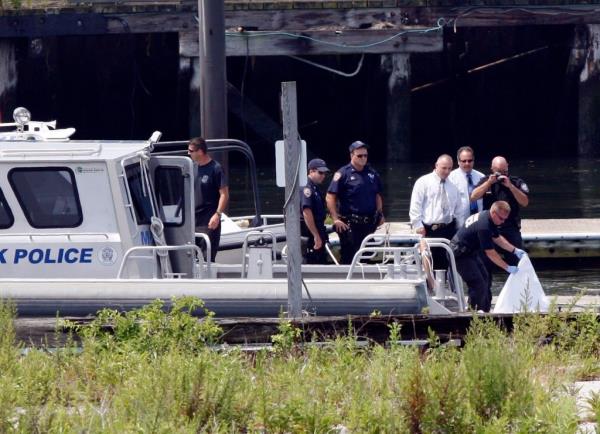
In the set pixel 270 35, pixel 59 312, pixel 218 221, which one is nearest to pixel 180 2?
pixel 270 35

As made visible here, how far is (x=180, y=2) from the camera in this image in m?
23.0

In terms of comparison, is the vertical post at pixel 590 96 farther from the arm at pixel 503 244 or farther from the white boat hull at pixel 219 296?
the white boat hull at pixel 219 296

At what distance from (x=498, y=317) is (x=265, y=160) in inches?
762

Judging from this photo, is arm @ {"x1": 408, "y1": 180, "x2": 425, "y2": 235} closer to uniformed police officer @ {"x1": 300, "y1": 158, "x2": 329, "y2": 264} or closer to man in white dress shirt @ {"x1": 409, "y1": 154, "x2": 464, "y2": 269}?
man in white dress shirt @ {"x1": 409, "y1": 154, "x2": 464, "y2": 269}

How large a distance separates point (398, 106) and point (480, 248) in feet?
46.0

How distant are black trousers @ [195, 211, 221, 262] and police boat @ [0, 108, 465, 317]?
1.59ft

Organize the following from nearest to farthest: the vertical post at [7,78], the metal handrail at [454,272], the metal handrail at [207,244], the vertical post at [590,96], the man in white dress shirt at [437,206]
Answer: the metal handrail at [454,272] < the metal handrail at [207,244] < the man in white dress shirt at [437,206] < the vertical post at [7,78] < the vertical post at [590,96]

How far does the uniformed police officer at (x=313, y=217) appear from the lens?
428 inches

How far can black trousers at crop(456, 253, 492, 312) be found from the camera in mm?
10195

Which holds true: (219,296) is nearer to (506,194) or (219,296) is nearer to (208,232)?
(208,232)

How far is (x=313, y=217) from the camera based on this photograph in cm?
1091

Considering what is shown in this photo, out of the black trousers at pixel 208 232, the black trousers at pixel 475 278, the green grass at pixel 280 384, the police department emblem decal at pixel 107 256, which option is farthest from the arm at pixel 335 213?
the green grass at pixel 280 384

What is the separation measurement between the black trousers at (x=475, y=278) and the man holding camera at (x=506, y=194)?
1.96 ft

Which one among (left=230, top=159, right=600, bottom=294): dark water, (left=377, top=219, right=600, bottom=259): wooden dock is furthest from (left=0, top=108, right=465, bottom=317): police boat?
(left=230, top=159, right=600, bottom=294): dark water
